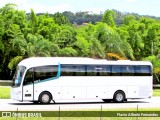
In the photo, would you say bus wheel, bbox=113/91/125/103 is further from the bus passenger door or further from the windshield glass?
the windshield glass

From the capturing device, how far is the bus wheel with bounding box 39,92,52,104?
3095 centimetres

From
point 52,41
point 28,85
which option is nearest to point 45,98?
point 28,85

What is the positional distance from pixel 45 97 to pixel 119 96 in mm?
5615

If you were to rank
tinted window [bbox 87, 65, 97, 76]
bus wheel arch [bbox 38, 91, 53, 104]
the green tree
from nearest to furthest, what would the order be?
bus wheel arch [bbox 38, 91, 53, 104] → tinted window [bbox 87, 65, 97, 76] → the green tree

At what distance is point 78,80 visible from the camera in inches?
1255

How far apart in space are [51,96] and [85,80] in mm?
2664

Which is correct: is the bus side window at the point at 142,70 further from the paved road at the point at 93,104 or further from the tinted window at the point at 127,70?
the paved road at the point at 93,104

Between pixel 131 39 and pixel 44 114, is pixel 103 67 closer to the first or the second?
pixel 44 114

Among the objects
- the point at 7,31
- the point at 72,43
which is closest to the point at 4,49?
the point at 7,31

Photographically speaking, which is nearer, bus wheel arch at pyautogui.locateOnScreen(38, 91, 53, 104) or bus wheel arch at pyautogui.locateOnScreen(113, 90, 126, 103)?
bus wheel arch at pyautogui.locateOnScreen(38, 91, 53, 104)

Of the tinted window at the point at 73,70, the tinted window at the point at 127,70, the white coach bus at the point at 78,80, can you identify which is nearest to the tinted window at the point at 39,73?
the white coach bus at the point at 78,80

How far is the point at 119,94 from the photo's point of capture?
33344 mm

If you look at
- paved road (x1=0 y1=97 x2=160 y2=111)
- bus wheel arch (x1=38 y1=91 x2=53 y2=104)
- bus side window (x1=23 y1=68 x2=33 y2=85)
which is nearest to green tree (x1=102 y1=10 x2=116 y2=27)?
paved road (x1=0 y1=97 x2=160 y2=111)

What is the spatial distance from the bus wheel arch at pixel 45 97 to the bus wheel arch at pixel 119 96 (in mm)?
4867
